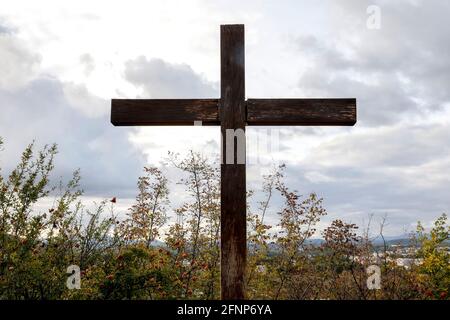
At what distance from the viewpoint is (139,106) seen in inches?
178

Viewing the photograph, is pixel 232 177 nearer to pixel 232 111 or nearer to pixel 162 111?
pixel 232 111

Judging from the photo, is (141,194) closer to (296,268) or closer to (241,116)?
(296,268)

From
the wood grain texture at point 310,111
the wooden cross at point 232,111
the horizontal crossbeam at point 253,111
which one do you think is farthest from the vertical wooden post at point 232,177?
the wood grain texture at point 310,111

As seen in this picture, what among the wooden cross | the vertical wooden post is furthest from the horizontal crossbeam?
the vertical wooden post

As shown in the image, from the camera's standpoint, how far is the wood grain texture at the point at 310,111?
4.46 meters

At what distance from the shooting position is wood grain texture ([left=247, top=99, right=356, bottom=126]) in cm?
446

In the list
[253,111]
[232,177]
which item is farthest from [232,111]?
[232,177]

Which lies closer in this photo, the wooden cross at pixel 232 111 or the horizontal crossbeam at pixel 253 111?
the wooden cross at pixel 232 111

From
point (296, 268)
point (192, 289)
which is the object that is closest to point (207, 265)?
point (192, 289)

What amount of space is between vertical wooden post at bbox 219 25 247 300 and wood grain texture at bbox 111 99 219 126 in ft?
0.51

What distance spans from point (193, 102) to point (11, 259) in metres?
2.84

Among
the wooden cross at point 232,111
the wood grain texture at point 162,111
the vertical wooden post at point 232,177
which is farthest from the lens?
the wood grain texture at point 162,111

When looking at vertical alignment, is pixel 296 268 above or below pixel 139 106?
below

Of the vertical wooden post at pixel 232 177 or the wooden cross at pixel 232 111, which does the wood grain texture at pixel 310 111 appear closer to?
the wooden cross at pixel 232 111
